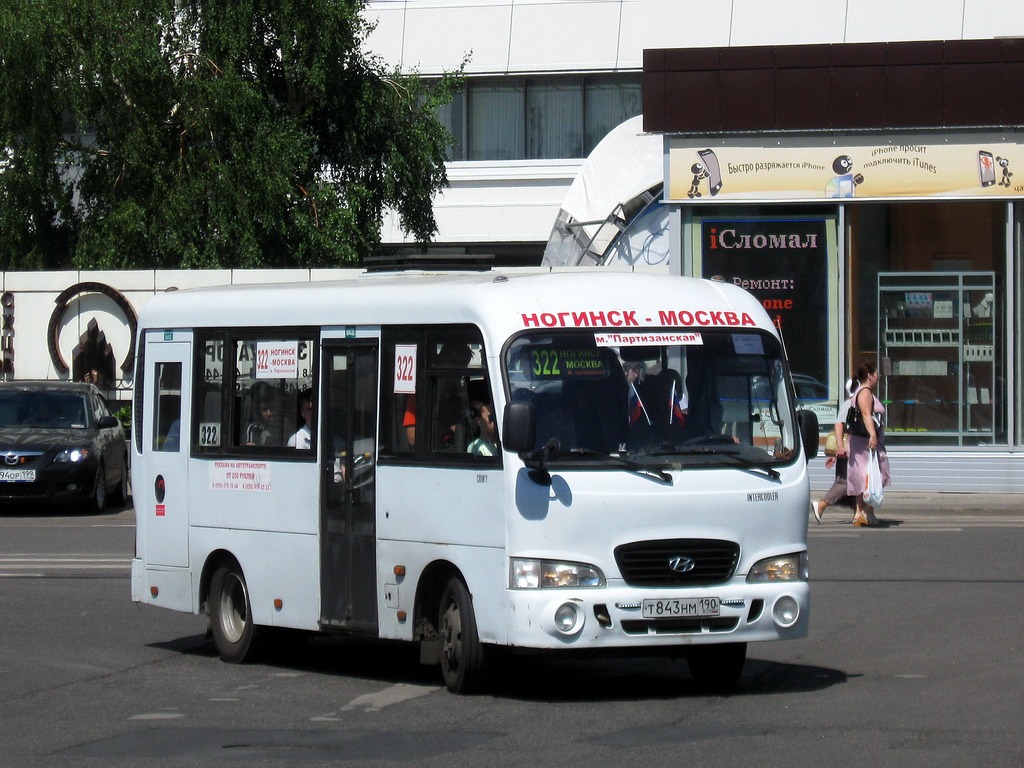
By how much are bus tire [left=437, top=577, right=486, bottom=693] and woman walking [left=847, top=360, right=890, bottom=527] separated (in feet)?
37.2

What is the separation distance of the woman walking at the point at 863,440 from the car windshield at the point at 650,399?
10574 mm

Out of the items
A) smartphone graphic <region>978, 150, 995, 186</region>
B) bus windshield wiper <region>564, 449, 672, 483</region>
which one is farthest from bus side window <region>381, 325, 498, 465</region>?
smartphone graphic <region>978, 150, 995, 186</region>

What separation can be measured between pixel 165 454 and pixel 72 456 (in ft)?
35.5

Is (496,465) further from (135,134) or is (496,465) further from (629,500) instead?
(135,134)

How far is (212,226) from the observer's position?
1215 inches

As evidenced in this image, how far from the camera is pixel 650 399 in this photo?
922 centimetres

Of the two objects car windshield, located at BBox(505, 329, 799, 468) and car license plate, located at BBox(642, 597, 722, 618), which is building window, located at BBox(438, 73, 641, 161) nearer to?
car windshield, located at BBox(505, 329, 799, 468)

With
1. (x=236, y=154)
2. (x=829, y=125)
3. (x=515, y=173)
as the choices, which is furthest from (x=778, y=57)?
(x=515, y=173)

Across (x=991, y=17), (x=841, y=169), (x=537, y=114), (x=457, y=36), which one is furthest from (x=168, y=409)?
(x=991, y=17)

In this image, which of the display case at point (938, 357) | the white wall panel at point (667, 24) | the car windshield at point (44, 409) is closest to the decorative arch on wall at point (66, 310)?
the car windshield at point (44, 409)

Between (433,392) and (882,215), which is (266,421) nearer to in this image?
(433,392)

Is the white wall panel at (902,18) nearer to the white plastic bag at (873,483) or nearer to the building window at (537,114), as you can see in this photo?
the building window at (537,114)

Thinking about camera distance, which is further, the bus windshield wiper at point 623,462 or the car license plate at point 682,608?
the bus windshield wiper at point 623,462

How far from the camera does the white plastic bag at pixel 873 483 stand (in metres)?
19.8
